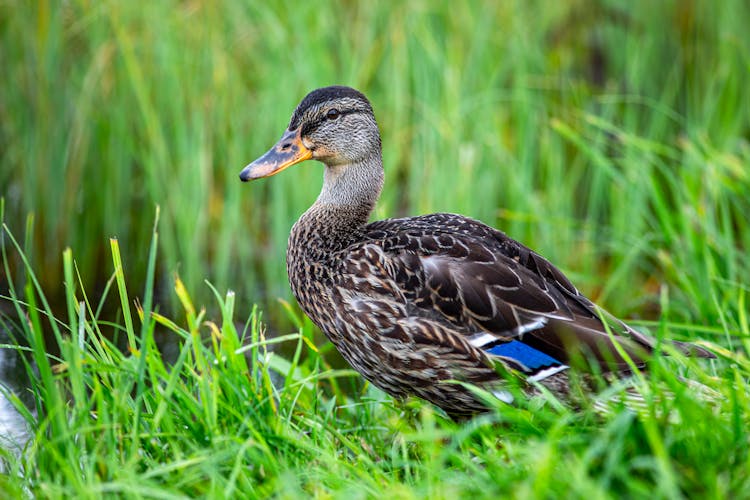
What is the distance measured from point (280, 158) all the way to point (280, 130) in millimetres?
1582

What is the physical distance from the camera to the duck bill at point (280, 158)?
389cm

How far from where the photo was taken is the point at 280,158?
13.0 feet

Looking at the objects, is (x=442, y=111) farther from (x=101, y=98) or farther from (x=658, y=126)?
(x=101, y=98)

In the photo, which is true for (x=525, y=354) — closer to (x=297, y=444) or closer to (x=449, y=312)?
(x=449, y=312)

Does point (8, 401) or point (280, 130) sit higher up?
point (280, 130)

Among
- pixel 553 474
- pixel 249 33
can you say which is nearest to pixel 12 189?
pixel 249 33

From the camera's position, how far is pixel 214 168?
601 cm

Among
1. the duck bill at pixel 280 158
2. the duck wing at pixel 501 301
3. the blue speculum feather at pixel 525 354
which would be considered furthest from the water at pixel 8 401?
the blue speculum feather at pixel 525 354

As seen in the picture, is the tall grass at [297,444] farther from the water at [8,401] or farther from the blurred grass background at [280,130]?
the blurred grass background at [280,130]

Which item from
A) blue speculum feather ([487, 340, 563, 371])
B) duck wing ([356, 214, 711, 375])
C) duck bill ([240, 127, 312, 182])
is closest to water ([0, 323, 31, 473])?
duck bill ([240, 127, 312, 182])

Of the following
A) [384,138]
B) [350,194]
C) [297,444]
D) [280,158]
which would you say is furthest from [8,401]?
[384,138]

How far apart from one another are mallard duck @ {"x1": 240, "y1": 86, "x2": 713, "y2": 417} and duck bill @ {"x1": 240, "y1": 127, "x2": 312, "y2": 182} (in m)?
0.04

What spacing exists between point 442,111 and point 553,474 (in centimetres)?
341

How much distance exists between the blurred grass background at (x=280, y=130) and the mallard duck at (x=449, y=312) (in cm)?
152
